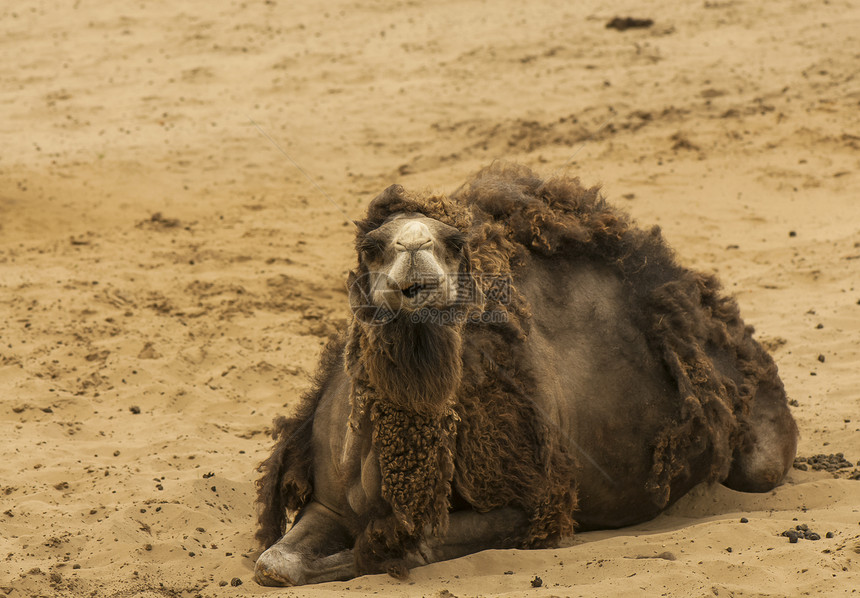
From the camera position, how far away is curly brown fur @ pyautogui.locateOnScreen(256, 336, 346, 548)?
514 centimetres

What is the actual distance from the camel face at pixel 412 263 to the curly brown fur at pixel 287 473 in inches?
42.4

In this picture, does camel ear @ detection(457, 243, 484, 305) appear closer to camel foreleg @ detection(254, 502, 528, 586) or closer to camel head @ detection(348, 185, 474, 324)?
camel head @ detection(348, 185, 474, 324)

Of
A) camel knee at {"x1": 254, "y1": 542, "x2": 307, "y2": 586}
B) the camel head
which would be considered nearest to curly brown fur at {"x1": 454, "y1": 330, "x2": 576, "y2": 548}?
the camel head

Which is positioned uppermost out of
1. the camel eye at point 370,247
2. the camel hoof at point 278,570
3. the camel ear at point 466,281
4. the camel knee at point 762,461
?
the camel eye at point 370,247

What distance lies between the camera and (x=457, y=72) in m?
13.9

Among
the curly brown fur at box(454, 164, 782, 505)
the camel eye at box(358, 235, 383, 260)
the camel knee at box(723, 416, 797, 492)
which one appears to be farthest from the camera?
the camel knee at box(723, 416, 797, 492)

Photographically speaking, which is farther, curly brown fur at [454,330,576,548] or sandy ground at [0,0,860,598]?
sandy ground at [0,0,860,598]

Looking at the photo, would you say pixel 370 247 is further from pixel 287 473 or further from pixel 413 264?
pixel 287 473

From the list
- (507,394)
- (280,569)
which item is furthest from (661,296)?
(280,569)

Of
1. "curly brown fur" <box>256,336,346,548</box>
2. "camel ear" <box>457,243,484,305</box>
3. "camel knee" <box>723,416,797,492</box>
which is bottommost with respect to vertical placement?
"camel knee" <box>723,416,797,492</box>

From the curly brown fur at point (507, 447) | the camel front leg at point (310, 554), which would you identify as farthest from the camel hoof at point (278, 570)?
the curly brown fur at point (507, 447)

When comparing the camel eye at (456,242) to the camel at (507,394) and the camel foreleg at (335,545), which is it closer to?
the camel at (507,394)

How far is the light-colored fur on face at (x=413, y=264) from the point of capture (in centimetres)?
416

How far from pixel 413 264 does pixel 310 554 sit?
60.7 inches
